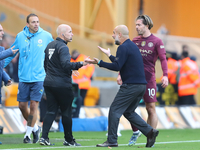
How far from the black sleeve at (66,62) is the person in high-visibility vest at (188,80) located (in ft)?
27.5

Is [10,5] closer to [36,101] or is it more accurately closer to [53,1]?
[53,1]

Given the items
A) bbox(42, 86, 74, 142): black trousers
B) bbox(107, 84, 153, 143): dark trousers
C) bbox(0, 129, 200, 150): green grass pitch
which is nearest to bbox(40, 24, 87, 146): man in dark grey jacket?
bbox(42, 86, 74, 142): black trousers

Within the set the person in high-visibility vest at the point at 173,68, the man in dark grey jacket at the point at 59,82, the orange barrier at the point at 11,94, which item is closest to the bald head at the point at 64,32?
the man in dark grey jacket at the point at 59,82

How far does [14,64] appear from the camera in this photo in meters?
14.2

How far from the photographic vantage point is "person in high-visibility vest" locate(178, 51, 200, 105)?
1477 centimetres

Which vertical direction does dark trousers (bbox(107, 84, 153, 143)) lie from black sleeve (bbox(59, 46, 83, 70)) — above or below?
below

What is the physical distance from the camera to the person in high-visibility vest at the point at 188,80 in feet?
48.5

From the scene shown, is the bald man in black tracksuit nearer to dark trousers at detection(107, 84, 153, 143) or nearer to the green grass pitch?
dark trousers at detection(107, 84, 153, 143)

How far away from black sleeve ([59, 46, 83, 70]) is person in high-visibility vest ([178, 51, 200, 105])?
330 inches

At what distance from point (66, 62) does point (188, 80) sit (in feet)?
28.2

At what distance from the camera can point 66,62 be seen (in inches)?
278

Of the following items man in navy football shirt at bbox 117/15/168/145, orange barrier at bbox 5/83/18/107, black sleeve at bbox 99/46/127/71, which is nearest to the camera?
black sleeve at bbox 99/46/127/71

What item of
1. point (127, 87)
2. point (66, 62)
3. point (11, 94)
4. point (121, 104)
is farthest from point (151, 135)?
point (11, 94)

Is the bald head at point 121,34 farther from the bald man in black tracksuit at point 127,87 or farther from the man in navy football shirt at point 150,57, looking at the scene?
the man in navy football shirt at point 150,57
